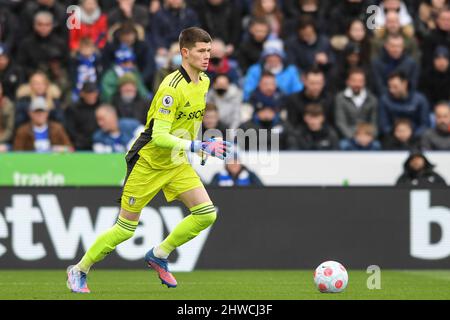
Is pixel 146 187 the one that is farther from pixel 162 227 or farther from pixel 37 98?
pixel 37 98

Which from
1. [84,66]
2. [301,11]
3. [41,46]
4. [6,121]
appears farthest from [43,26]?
[301,11]

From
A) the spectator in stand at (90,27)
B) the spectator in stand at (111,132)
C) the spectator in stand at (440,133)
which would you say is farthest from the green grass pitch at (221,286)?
the spectator in stand at (90,27)

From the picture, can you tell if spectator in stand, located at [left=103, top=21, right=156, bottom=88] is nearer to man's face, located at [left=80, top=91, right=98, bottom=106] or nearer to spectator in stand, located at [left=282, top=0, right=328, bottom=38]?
man's face, located at [left=80, top=91, right=98, bottom=106]

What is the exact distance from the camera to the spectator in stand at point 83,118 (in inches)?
699

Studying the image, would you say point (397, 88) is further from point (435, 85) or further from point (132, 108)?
point (132, 108)

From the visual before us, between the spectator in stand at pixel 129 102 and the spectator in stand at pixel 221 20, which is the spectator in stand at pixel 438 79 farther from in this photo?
the spectator in stand at pixel 129 102

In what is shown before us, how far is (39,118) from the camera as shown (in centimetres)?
1731

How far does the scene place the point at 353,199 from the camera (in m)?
15.3

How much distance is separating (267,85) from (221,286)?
20.3ft

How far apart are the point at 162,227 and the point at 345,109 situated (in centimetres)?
438

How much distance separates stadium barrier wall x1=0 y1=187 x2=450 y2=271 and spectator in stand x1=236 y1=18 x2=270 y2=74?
4.17m

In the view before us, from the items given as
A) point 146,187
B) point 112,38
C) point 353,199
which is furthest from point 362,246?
point 112,38

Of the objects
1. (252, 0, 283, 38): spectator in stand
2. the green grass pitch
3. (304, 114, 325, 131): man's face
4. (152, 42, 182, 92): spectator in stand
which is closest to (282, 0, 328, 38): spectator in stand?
(252, 0, 283, 38): spectator in stand

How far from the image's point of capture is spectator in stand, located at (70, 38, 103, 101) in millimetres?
18500
